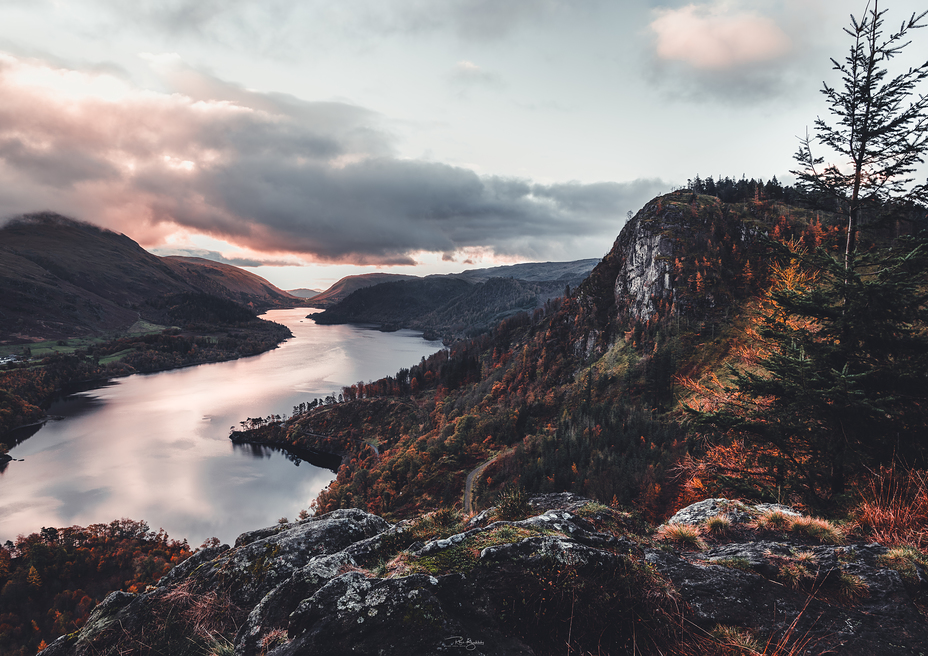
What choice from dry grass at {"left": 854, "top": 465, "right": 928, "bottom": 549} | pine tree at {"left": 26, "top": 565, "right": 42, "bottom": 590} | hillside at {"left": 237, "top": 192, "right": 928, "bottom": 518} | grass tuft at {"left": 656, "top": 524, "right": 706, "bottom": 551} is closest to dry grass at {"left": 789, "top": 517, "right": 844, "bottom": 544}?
dry grass at {"left": 854, "top": 465, "right": 928, "bottom": 549}

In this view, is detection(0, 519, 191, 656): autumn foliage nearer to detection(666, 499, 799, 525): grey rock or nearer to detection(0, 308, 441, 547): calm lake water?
detection(0, 308, 441, 547): calm lake water

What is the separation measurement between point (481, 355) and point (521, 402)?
88.0 metres

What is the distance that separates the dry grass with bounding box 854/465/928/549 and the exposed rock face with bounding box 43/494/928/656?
128 centimetres

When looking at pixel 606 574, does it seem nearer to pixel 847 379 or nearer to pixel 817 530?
pixel 817 530

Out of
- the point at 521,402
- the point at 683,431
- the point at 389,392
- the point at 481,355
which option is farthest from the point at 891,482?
the point at 481,355

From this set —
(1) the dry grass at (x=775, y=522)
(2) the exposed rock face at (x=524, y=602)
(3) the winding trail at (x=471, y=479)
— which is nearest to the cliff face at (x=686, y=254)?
(3) the winding trail at (x=471, y=479)

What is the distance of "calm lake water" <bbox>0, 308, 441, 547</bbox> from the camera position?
77438 mm

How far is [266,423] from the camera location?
124 meters

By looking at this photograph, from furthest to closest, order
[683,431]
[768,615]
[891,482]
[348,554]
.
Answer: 1. [683,431]
2. [891,482]
3. [348,554]
4. [768,615]

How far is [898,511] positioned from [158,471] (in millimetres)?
126332

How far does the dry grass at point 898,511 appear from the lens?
17.3 ft

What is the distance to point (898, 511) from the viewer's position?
18.7 ft

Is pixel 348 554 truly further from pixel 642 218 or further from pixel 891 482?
pixel 642 218

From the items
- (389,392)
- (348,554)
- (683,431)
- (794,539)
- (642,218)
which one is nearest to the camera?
(348,554)
